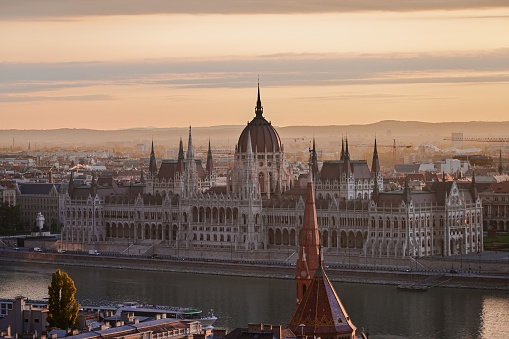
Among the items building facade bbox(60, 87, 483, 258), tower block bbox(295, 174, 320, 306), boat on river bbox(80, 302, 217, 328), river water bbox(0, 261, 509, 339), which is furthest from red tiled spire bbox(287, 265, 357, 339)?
building facade bbox(60, 87, 483, 258)

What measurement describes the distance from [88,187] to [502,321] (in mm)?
54237

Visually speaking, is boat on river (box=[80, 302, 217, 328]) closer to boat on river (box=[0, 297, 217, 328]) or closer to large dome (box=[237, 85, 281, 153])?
boat on river (box=[0, 297, 217, 328])

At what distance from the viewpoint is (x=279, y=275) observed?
102 m

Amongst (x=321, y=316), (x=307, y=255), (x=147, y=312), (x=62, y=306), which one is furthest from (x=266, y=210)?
(x=321, y=316)

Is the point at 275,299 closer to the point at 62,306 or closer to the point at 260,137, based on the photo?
the point at 62,306

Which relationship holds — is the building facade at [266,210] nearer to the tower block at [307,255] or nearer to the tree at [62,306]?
the tree at [62,306]

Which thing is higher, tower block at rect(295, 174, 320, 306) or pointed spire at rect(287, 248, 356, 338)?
tower block at rect(295, 174, 320, 306)

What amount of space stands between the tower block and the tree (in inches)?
332

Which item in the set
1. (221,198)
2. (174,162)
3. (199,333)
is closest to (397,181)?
(174,162)

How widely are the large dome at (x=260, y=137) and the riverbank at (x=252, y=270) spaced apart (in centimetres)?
1155

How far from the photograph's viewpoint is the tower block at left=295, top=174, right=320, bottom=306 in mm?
59156

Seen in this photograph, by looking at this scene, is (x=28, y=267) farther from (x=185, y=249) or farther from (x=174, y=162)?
(x=174, y=162)

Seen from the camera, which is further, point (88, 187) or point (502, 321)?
point (88, 187)

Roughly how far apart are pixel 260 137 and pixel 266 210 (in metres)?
7.15
